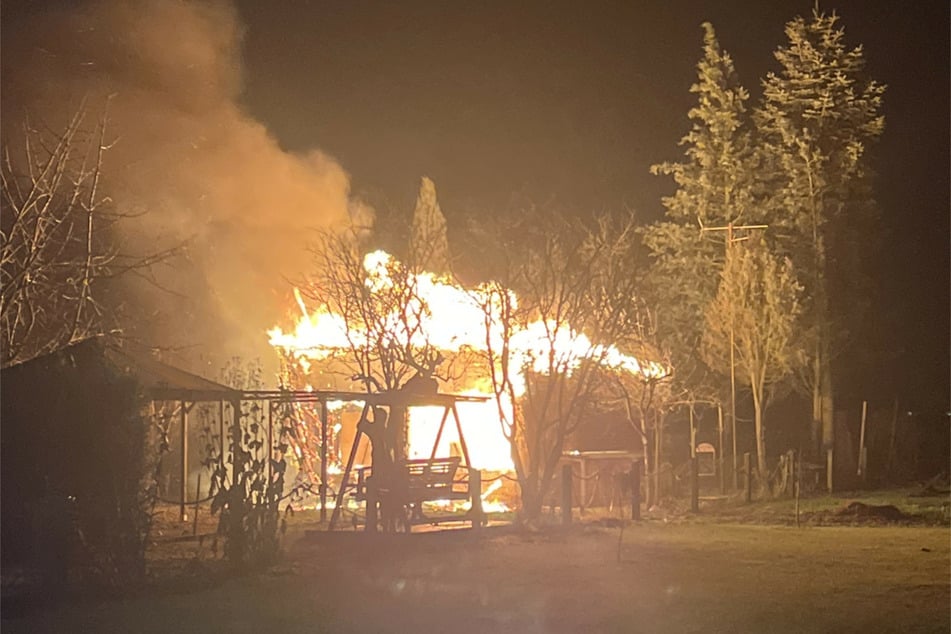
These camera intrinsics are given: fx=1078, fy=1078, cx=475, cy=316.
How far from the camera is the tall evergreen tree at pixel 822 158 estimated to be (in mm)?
30188

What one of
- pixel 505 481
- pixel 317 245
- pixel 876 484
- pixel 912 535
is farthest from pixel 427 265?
pixel 876 484

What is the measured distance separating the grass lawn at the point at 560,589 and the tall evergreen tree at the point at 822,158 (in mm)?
15753

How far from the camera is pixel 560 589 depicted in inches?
414

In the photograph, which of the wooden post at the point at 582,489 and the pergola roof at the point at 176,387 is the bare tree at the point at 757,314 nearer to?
the wooden post at the point at 582,489

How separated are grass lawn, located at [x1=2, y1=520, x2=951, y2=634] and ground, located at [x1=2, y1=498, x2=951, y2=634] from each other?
19 mm

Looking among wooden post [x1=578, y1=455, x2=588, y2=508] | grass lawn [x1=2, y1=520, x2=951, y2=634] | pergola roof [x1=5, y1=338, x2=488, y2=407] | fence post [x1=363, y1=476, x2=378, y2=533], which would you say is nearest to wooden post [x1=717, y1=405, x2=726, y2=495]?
wooden post [x1=578, y1=455, x2=588, y2=508]

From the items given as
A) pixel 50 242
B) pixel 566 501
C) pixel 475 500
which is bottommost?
pixel 566 501

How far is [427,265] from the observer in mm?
20984

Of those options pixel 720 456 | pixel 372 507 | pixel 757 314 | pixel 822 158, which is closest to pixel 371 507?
pixel 372 507

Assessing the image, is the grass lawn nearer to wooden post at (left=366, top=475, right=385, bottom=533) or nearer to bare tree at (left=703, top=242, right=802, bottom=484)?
wooden post at (left=366, top=475, right=385, bottom=533)

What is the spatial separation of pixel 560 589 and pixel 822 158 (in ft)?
75.4

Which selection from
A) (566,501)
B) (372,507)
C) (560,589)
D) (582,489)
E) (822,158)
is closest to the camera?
(560,589)

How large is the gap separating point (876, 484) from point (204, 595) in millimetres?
20527

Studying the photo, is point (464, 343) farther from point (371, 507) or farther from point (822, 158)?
point (822, 158)
